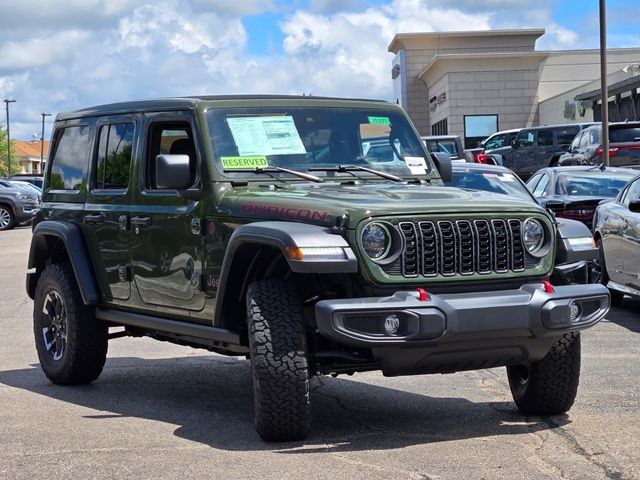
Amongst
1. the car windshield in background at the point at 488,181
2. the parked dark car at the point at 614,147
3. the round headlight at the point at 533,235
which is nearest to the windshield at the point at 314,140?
the round headlight at the point at 533,235

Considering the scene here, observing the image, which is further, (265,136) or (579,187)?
(579,187)

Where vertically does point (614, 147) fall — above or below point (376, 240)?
Result: above

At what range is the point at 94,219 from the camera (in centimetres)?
855

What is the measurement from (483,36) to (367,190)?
71.9 m

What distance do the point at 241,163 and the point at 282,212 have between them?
919 mm

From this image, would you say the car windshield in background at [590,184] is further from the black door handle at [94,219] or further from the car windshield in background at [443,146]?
the car windshield in background at [443,146]

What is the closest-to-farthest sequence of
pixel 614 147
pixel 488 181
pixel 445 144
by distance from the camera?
1. pixel 488 181
2. pixel 614 147
3. pixel 445 144

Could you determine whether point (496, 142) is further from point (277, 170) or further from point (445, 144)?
point (277, 170)

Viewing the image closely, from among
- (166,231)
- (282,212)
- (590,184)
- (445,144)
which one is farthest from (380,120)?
(445,144)

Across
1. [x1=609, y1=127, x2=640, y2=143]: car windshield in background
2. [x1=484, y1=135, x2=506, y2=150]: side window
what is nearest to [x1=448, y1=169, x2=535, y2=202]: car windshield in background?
[x1=609, y1=127, x2=640, y2=143]: car windshield in background

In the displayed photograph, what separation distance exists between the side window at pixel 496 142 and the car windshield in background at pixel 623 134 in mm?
12289

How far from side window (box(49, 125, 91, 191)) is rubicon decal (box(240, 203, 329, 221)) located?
7.98 feet

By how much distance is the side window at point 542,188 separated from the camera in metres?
17.2

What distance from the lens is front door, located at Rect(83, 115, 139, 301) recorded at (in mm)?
8227
